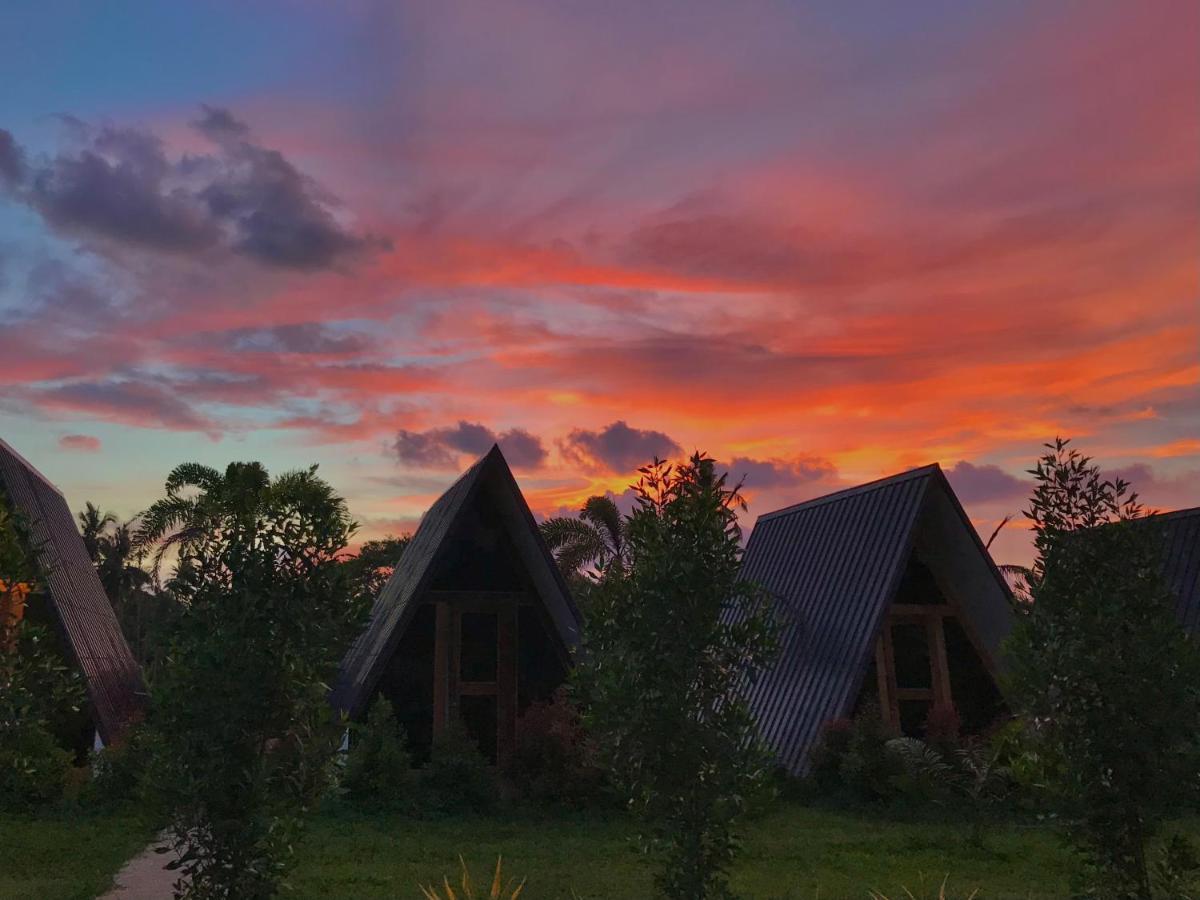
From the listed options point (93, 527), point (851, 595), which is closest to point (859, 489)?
point (851, 595)

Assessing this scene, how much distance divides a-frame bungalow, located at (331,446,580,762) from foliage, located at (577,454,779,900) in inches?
477

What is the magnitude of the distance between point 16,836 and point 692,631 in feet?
46.2

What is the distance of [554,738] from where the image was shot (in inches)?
848

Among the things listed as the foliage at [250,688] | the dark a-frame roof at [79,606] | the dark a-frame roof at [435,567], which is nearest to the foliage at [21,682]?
the foliage at [250,688]

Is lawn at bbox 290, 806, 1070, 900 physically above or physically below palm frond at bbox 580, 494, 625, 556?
below

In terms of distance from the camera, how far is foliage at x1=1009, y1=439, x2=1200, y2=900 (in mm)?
11109

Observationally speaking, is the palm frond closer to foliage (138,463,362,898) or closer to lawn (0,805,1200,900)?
lawn (0,805,1200,900)

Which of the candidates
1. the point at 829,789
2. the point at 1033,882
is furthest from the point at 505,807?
the point at 1033,882

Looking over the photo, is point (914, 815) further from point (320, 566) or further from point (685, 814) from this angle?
point (320, 566)

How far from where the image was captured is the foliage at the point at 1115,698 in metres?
11.1

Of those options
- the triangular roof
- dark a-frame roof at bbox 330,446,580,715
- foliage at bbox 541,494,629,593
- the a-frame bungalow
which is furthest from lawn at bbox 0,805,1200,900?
foliage at bbox 541,494,629,593

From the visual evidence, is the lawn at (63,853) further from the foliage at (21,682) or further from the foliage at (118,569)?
the foliage at (118,569)

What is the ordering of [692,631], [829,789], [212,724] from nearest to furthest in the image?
[212,724] < [692,631] < [829,789]

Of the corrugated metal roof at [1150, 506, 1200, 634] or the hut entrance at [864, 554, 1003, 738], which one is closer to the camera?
the corrugated metal roof at [1150, 506, 1200, 634]
